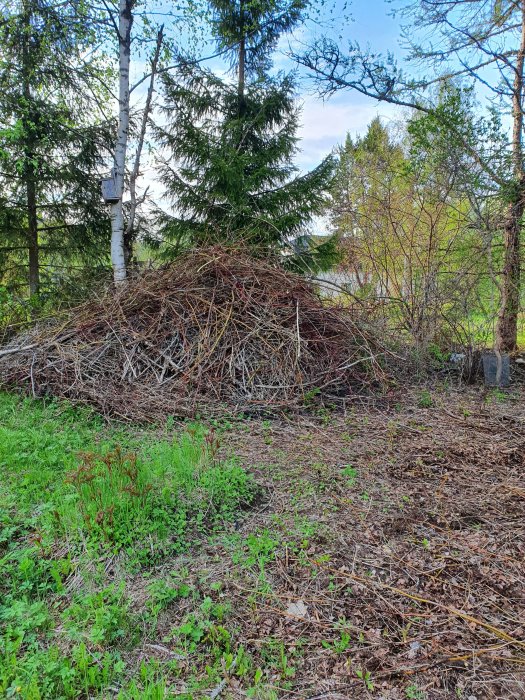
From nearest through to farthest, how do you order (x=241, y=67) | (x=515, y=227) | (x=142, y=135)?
(x=515, y=227) < (x=142, y=135) < (x=241, y=67)

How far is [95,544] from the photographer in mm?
2049

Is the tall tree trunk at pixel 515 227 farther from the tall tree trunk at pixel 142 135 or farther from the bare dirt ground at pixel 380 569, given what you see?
the tall tree trunk at pixel 142 135

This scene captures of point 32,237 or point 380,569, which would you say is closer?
point 380,569

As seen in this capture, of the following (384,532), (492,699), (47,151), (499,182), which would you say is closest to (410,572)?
(384,532)

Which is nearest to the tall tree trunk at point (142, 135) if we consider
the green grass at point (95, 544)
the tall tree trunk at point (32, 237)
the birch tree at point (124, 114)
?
the birch tree at point (124, 114)

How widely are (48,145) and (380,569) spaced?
320 inches

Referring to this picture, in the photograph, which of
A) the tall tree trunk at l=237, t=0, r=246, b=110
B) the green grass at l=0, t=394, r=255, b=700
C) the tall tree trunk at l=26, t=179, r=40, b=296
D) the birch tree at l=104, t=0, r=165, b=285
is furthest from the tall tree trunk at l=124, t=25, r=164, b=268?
the green grass at l=0, t=394, r=255, b=700

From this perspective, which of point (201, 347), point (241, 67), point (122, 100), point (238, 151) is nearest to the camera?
point (201, 347)

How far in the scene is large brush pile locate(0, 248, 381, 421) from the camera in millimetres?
4309

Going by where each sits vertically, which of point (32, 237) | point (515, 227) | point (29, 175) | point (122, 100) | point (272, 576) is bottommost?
point (272, 576)

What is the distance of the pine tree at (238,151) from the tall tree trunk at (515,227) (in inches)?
117

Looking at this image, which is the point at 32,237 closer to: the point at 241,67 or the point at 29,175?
the point at 29,175

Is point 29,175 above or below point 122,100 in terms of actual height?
below

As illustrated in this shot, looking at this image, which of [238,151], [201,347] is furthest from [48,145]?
[201,347]
